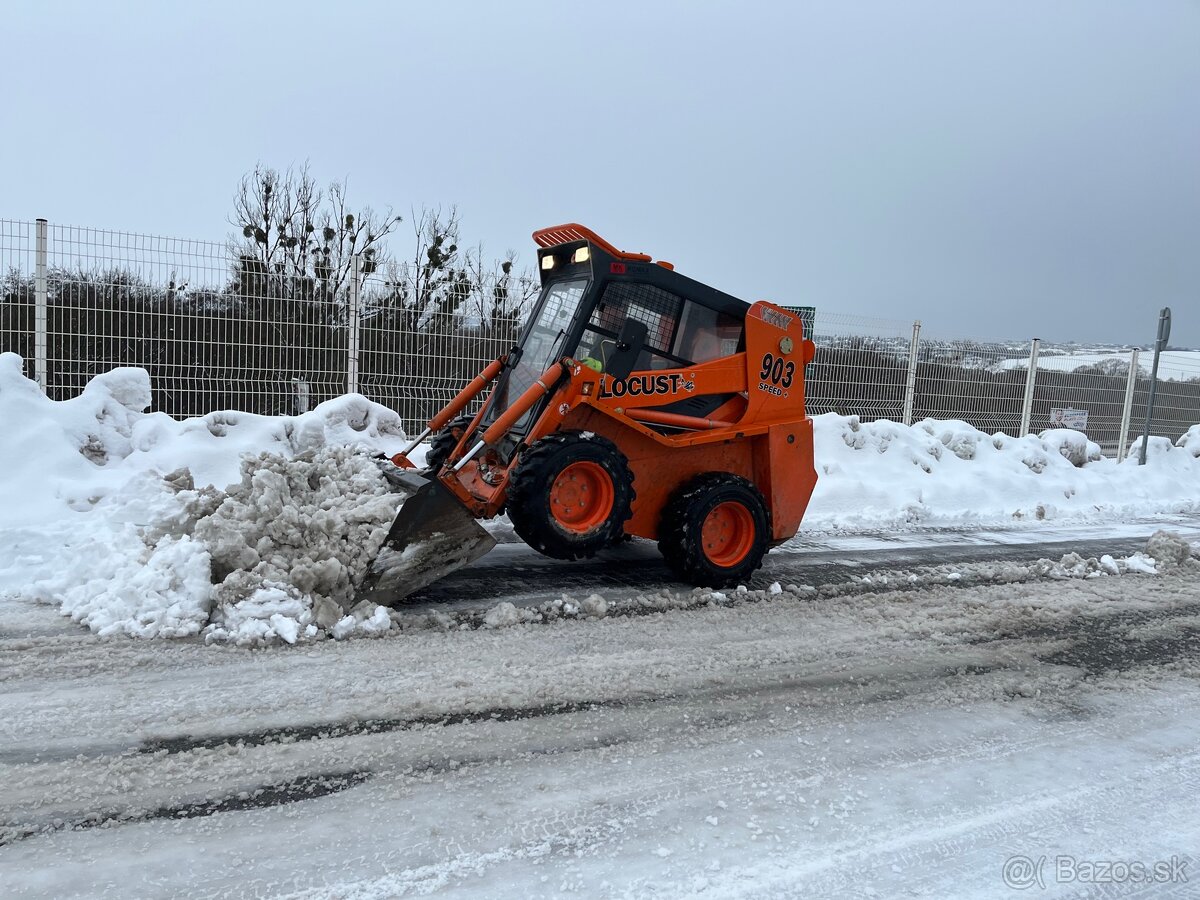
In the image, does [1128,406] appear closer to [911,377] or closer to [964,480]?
[911,377]

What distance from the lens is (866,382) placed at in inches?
492

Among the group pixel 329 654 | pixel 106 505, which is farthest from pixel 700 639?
pixel 106 505

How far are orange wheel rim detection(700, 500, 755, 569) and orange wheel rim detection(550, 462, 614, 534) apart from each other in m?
→ 0.88

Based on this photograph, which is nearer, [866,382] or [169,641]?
[169,641]

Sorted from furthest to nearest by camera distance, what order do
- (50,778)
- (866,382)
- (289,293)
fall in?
(866,382)
(289,293)
(50,778)

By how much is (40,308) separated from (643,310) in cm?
669

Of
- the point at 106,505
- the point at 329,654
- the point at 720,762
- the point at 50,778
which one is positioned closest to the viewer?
the point at 50,778

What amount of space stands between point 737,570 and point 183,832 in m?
3.94

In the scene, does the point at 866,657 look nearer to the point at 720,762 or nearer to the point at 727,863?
the point at 720,762

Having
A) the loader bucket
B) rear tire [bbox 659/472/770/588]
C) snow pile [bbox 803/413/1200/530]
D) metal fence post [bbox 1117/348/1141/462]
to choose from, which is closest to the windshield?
the loader bucket

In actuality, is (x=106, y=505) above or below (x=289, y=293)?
below

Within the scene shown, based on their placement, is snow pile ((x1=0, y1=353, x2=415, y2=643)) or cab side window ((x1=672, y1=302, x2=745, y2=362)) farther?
cab side window ((x1=672, y1=302, x2=745, y2=362))

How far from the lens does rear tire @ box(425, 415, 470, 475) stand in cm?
626

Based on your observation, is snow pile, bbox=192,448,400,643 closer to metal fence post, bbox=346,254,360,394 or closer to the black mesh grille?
the black mesh grille
